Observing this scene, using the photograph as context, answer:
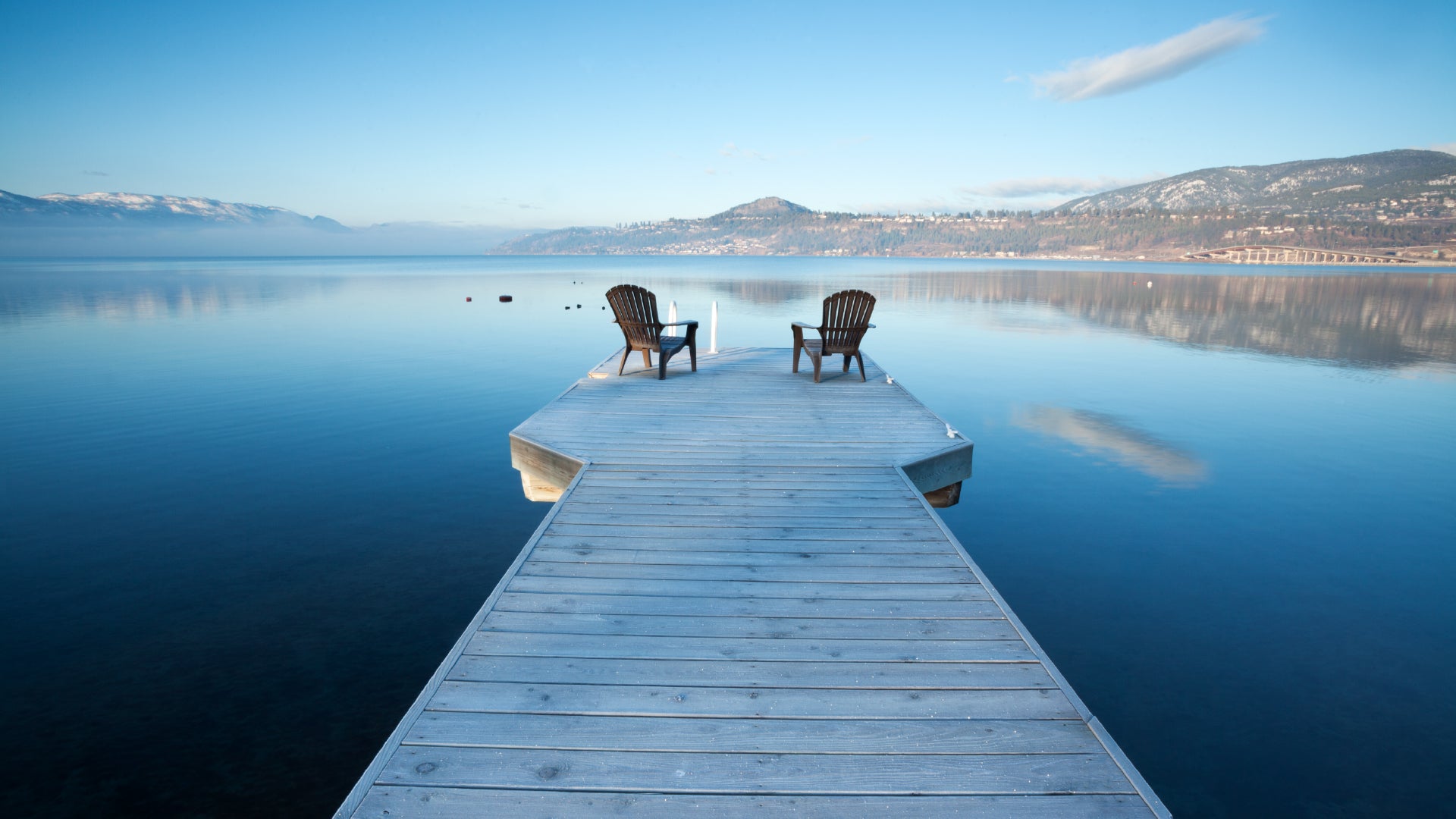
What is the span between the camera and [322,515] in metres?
5.53

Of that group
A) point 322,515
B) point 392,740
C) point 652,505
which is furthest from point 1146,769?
point 322,515

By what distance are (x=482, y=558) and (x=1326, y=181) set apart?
223025mm

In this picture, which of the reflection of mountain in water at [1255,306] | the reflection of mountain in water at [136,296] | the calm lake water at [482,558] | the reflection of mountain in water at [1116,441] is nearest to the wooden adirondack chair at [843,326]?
the calm lake water at [482,558]

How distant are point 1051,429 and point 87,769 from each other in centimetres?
927

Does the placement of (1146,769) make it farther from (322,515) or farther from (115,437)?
(115,437)

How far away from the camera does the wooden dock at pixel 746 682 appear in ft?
5.72

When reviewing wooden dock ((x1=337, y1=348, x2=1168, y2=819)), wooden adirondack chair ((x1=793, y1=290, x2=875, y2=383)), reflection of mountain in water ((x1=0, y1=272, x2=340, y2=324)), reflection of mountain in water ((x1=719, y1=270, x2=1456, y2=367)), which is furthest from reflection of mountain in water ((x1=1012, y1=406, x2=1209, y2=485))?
reflection of mountain in water ((x1=0, y1=272, x2=340, y2=324))

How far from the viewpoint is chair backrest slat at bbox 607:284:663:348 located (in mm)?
7324

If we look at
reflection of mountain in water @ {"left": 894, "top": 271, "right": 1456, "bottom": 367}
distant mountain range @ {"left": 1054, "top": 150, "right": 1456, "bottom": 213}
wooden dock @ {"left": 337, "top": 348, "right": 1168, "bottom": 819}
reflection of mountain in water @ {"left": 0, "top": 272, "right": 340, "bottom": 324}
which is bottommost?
reflection of mountain in water @ {"left": 894, "top": 271, "right": 1456, "bottom": 367}

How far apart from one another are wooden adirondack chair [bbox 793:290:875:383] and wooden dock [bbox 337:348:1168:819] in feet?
11.5

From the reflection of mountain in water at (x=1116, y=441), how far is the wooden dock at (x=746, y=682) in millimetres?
4797

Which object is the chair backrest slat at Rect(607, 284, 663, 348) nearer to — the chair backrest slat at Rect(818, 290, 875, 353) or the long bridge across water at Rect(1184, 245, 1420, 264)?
the chair backrest slat at Rect(818, 290, 875, 353)

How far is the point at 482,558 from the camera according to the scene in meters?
4.95

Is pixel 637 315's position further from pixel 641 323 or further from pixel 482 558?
pixel 482 558
